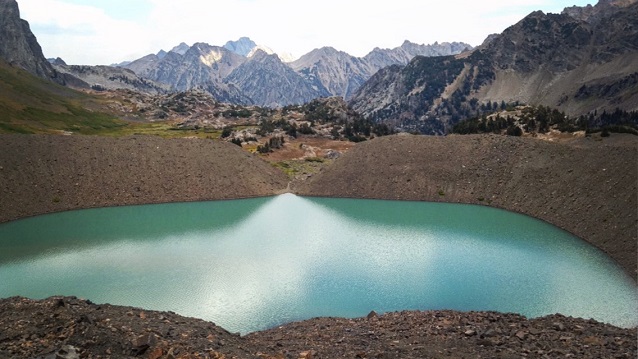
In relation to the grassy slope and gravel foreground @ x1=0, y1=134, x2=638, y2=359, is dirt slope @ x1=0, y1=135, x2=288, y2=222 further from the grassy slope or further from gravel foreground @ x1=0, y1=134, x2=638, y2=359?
the grassy slope

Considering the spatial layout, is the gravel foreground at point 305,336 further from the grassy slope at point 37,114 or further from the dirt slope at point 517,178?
the grassy slope at point 37,114

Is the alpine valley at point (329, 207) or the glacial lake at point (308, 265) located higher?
the alpine valley at point (329, 207)

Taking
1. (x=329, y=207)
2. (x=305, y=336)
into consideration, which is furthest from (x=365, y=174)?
(x=305, y=336)

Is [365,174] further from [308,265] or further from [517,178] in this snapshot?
[308,265]

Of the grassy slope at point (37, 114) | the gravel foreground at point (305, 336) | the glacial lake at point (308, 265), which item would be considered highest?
the grassy slope at point (37, 114)

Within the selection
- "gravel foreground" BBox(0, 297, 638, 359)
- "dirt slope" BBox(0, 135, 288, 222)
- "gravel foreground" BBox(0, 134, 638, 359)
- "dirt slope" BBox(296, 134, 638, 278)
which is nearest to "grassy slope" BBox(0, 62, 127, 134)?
"dirt slope" BBox(0, 135, 288, 222)

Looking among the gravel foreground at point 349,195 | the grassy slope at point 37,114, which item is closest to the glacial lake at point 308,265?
the gravel foreground at point 349,195
